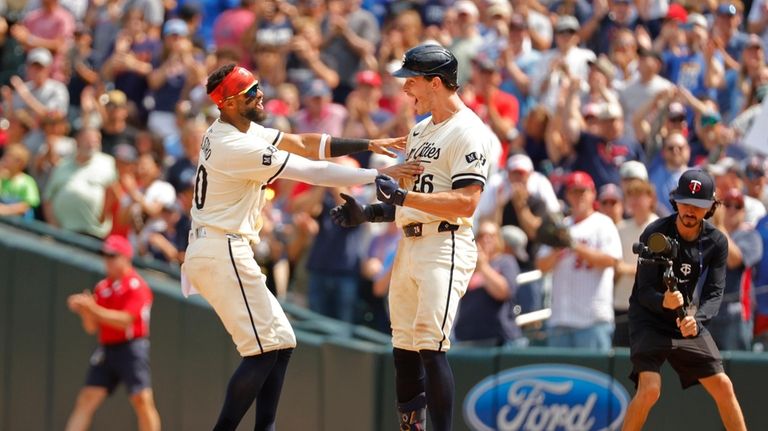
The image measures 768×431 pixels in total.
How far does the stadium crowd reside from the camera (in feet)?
35.1

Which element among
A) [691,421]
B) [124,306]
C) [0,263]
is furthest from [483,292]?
[0,263]

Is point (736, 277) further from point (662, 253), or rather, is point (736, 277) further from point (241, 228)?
point (241, 228)

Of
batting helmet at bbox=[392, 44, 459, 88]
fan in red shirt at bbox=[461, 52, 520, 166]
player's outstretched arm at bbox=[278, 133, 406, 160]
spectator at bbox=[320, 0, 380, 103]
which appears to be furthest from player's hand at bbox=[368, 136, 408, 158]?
spectator at bbox=[320, 0, 380, 103]

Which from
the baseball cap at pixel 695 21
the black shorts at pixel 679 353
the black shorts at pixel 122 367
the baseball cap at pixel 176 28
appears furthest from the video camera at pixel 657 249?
the baseball cap at pixel 176 28

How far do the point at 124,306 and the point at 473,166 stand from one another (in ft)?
15.6

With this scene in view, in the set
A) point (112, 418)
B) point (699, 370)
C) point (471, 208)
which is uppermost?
point (471, 208)

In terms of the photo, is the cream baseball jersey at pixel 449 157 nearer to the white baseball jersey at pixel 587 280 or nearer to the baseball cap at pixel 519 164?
the white baseball jersey at pixel 587 280

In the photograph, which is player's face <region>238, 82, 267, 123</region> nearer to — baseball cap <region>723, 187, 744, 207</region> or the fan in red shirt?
baseball cap <region>723, 187, 744, 207</region>

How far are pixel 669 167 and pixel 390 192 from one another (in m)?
4.96

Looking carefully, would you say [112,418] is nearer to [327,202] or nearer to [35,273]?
[35,273]

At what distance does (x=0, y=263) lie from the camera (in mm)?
12734

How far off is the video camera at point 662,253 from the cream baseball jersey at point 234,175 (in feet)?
6.50

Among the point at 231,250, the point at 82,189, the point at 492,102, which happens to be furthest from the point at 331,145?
the point at 82,189

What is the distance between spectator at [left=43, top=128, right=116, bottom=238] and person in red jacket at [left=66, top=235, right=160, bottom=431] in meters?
2.11
